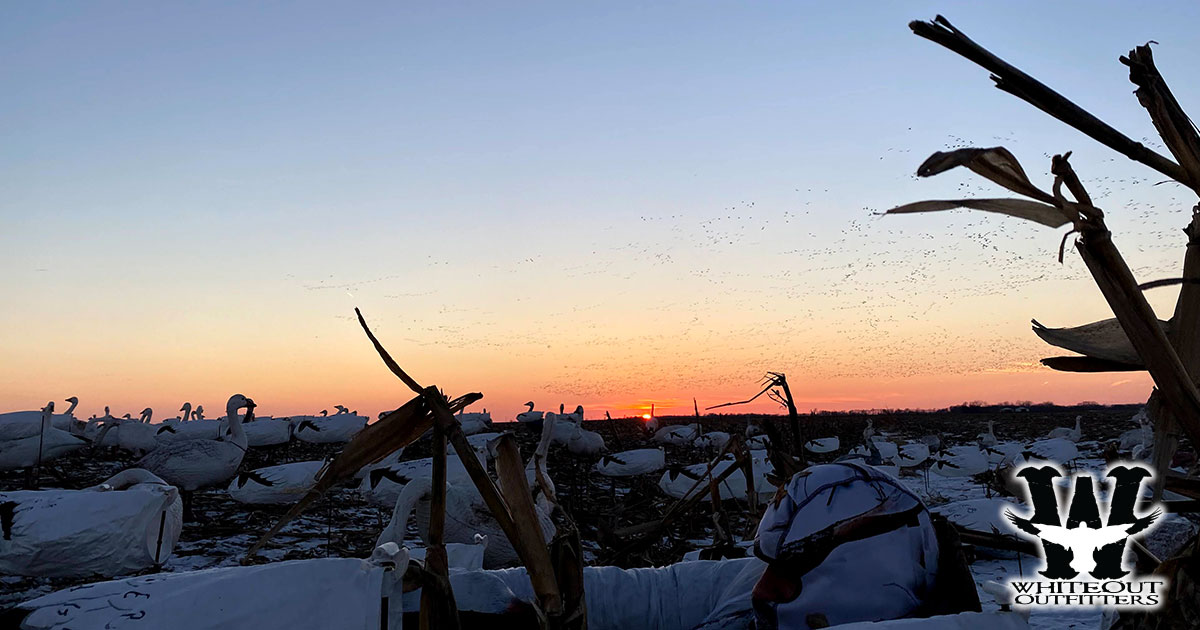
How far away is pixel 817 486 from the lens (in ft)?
5.68

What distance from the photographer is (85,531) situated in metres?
5.98

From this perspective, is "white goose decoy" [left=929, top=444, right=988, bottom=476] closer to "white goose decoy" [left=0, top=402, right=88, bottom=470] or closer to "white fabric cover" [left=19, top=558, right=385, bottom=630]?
"white fabric cover" [left=19, top=558, right=385, bottom=630]

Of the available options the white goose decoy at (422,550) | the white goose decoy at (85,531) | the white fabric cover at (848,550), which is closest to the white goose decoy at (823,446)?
the white goose decoy at (422,550)

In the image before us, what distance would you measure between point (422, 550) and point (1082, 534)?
2012 millimetres

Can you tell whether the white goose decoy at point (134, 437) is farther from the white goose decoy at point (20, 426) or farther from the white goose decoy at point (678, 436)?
the white goose decoy at point (678, 436)

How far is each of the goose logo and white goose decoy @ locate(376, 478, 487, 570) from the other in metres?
1.56

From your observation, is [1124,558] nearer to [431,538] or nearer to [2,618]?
[431,538]

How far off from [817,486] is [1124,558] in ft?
2.13

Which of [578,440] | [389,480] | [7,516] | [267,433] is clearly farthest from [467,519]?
[267,433]

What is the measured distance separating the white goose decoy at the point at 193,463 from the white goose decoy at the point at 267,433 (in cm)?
934

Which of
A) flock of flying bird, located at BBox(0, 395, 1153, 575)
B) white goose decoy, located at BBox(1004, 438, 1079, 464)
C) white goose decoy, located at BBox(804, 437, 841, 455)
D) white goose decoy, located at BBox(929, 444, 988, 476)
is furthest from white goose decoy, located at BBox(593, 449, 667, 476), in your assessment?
white goose decoy, located at BBox(1004, 438, 1079, 464)

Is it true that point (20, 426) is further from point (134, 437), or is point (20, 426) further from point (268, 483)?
point (268, 483)

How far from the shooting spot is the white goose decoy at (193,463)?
10.4 m

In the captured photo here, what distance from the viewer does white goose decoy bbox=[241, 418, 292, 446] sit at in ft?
66.7
